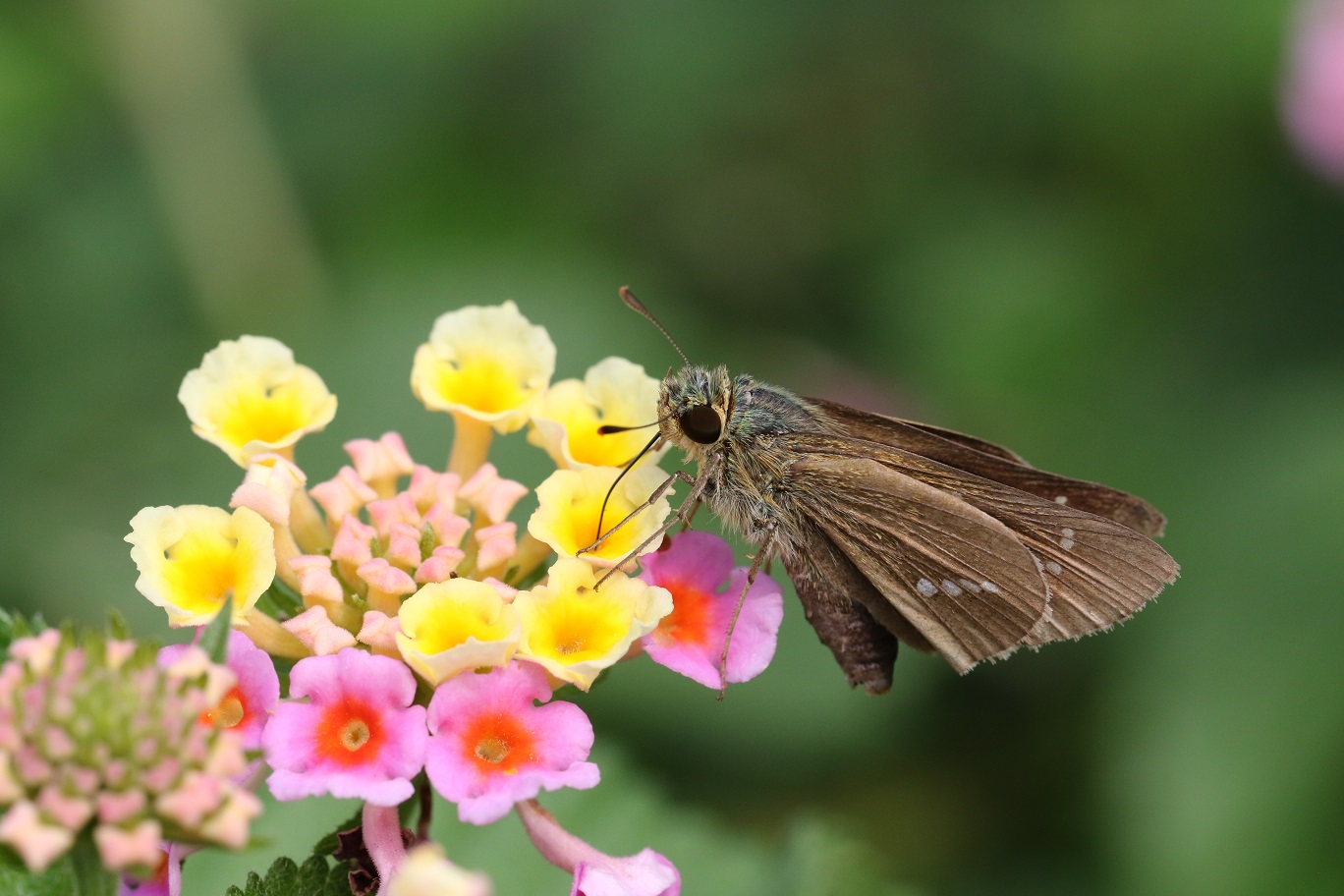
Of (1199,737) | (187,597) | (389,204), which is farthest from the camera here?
(389,204)

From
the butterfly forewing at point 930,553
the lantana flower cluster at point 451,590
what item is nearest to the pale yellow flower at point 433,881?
the lantana flower cluster at point 451,590

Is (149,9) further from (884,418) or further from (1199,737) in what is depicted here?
(1199,737)

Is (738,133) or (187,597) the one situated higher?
(187,597)

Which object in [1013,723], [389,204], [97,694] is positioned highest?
[97,694]

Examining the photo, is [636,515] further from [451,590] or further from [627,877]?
[627,877]

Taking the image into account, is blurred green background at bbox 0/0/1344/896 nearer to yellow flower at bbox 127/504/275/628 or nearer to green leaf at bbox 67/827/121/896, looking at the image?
yellow flower at bbox 127/504/275/628

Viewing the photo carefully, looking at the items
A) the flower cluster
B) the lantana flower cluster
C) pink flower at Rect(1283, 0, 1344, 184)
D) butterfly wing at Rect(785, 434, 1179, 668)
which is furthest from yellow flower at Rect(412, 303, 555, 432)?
pink flower at Rect(1283, 0, 1344, 184)

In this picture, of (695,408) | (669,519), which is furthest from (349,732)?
(695,408)

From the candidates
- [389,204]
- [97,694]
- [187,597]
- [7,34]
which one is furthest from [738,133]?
[97,694]

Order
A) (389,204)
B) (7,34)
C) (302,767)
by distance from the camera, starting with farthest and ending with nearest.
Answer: (389,204) → (7,34) → (302,767)
